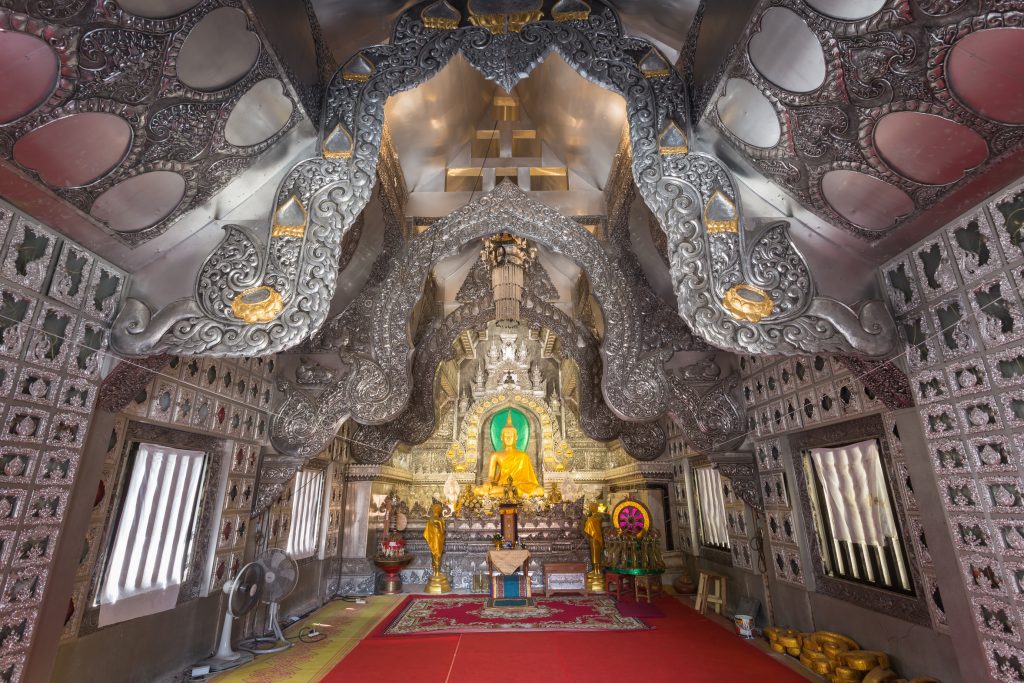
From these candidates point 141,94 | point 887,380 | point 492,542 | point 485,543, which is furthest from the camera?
point 485,543

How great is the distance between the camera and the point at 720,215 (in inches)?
159

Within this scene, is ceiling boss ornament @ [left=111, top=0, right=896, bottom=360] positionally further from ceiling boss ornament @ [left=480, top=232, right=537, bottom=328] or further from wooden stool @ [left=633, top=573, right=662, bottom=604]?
wooden stool @ [left=633, top=573, right=662, bottom=604]

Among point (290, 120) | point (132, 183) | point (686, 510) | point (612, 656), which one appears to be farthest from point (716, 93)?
point (686, 510)

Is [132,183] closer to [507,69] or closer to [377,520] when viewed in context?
[507,69]

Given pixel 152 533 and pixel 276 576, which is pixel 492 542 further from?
pixel 152 533

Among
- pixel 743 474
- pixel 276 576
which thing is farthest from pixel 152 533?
pixel 743 474

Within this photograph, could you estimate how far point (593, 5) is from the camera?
4.84 m

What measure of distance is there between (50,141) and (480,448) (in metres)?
12.6

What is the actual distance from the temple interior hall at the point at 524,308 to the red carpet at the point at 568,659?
0.07 metres

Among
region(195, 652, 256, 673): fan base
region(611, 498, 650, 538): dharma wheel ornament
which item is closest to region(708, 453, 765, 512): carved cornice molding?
region(611, 498, 650, 538): dharma wheel ornament

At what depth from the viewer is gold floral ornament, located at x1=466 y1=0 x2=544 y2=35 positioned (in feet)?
15.4

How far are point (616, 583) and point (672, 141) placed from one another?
8.69 meters

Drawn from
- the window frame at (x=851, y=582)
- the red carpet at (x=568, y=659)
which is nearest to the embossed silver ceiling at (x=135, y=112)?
the red carpet at (x=568, y=659)

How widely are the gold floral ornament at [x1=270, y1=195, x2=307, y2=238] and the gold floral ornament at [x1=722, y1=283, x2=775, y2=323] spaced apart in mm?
3644
